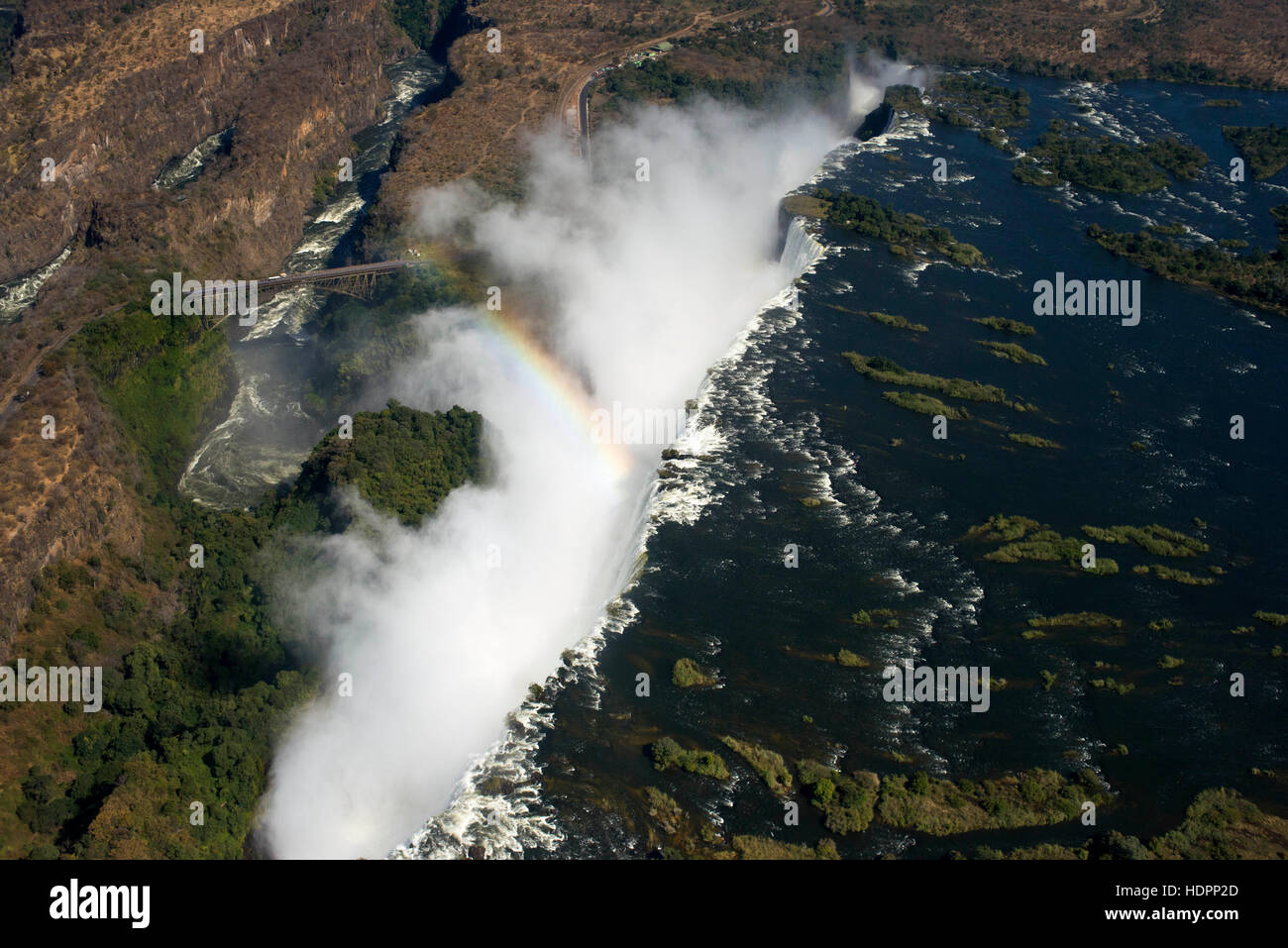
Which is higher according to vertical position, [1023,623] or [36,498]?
[36,498]

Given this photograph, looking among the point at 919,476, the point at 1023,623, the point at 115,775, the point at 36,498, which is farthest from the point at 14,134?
the point at 1023,623

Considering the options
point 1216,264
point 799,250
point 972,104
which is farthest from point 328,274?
point 972,104

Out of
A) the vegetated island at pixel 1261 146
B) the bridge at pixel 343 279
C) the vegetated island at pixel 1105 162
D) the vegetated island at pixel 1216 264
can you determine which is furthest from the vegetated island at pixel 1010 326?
the vegetated island at pixel 1261 146

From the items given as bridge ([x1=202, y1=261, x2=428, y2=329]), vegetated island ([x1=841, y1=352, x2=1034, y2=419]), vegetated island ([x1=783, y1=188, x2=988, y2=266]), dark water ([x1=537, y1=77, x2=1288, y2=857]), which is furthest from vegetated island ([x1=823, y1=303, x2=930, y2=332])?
bridge ([x1=202, y1=261, x2=428, y2=329])

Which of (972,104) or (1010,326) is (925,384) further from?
(972,104)

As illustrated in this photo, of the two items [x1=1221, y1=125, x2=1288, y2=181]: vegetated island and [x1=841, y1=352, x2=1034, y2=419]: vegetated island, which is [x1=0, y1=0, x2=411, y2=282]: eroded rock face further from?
[x1=1221, y1=125, x2=1288, y2=181]: vegetated island
